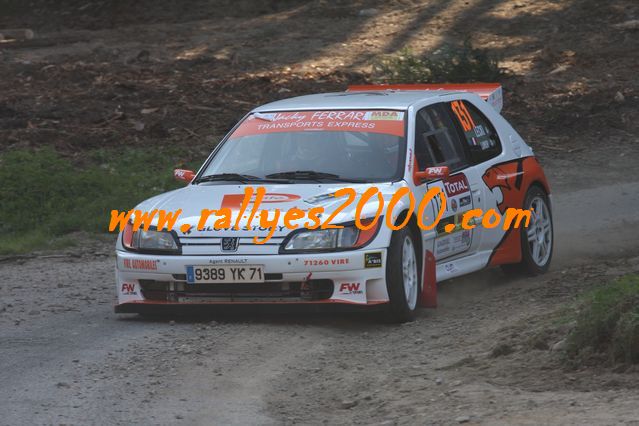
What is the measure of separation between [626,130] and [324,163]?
36.1 feet

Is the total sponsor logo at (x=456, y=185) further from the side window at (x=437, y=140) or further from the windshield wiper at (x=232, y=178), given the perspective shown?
the windshield wiper at (x=232, y=178)

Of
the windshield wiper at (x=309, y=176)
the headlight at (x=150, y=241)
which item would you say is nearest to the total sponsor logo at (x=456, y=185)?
the windshield wiper at (x=309, y=176)

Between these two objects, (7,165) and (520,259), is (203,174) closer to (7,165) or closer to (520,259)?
(520,259)

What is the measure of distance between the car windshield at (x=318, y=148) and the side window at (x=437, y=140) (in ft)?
0.63

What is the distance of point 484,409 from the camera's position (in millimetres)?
6652

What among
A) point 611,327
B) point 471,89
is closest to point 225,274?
point 611,327

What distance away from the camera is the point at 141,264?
9.21 metres

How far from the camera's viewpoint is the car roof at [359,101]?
34.0 ft

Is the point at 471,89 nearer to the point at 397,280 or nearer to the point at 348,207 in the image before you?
the point at 348,207

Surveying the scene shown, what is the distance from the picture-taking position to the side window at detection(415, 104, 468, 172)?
10.1 meters

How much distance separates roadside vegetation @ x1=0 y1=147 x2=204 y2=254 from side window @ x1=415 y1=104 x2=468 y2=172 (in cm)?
474

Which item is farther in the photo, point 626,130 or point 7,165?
point 626,130

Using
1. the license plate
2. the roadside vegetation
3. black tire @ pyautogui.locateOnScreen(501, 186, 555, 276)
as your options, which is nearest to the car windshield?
the license plate

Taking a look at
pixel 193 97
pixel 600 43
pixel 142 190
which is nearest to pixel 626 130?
pixel 600 43
